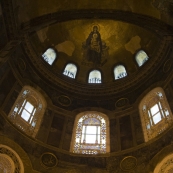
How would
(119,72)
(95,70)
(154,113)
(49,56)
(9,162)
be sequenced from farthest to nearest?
(95,70), (119,72), (49,56), (154,113), (9,162)

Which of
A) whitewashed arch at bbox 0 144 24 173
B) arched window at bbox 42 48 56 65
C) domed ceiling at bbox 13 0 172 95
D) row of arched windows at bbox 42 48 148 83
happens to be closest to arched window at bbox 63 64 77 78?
row of arched windows at bbox 42 48 148 83

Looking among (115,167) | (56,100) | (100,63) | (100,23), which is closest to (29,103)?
(56,100)

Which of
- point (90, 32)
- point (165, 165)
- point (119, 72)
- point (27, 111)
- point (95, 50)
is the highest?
point (90, 32)

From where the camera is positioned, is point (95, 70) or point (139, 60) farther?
point (95, 70)

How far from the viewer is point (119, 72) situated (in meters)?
17.9

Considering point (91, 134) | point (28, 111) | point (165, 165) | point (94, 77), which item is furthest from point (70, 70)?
point (165, 165)

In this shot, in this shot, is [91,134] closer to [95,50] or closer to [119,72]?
[119,72]

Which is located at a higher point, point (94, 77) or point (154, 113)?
point (94, 77)

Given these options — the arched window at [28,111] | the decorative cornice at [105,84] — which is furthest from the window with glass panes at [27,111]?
the decorative cornice at [105,84]

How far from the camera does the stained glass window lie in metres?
12.3

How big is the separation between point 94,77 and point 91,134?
5.79m

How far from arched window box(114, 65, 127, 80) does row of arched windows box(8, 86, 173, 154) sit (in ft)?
12.2

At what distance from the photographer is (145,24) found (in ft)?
48.9

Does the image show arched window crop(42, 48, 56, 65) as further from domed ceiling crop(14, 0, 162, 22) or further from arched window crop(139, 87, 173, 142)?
arched window crop(139, 87, 173, 142)
